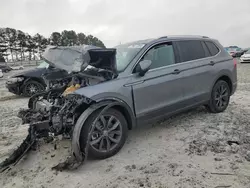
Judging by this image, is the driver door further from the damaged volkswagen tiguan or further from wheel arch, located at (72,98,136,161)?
wheel arch, located at (72,98,136,161)

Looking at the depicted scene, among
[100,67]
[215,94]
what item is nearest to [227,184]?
[100,67]

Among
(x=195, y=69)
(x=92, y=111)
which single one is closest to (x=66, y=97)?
(x=92, y=111)

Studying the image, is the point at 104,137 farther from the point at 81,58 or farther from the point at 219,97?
the point at 219,97

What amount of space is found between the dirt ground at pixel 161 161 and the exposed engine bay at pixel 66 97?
484mm

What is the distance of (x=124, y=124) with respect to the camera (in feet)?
13.1

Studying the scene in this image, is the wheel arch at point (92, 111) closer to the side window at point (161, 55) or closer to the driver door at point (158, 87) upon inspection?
the driver door at point (158, 87)

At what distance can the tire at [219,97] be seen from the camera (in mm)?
5535

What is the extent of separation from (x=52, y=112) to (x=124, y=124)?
113 centimetres

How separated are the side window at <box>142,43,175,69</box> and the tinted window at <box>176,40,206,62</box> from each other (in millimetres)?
258

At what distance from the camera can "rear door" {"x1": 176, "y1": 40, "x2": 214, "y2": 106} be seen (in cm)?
491

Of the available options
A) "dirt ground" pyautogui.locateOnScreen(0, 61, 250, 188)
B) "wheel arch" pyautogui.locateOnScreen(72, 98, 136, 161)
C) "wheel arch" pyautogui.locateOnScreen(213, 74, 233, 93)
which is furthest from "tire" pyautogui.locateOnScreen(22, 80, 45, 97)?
"wheel arch" pyautogui.locateOnScreen(213, 74, 233, 93)

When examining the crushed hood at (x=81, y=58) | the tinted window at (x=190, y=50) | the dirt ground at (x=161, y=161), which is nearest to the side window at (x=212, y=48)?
the tinted window at (x=190, y=50)

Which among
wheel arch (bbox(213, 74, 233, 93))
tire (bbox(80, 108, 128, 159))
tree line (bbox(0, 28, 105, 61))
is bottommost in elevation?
tire (bbox(80, 108, 128, 159))

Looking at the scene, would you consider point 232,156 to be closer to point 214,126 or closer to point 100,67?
point 214,126
